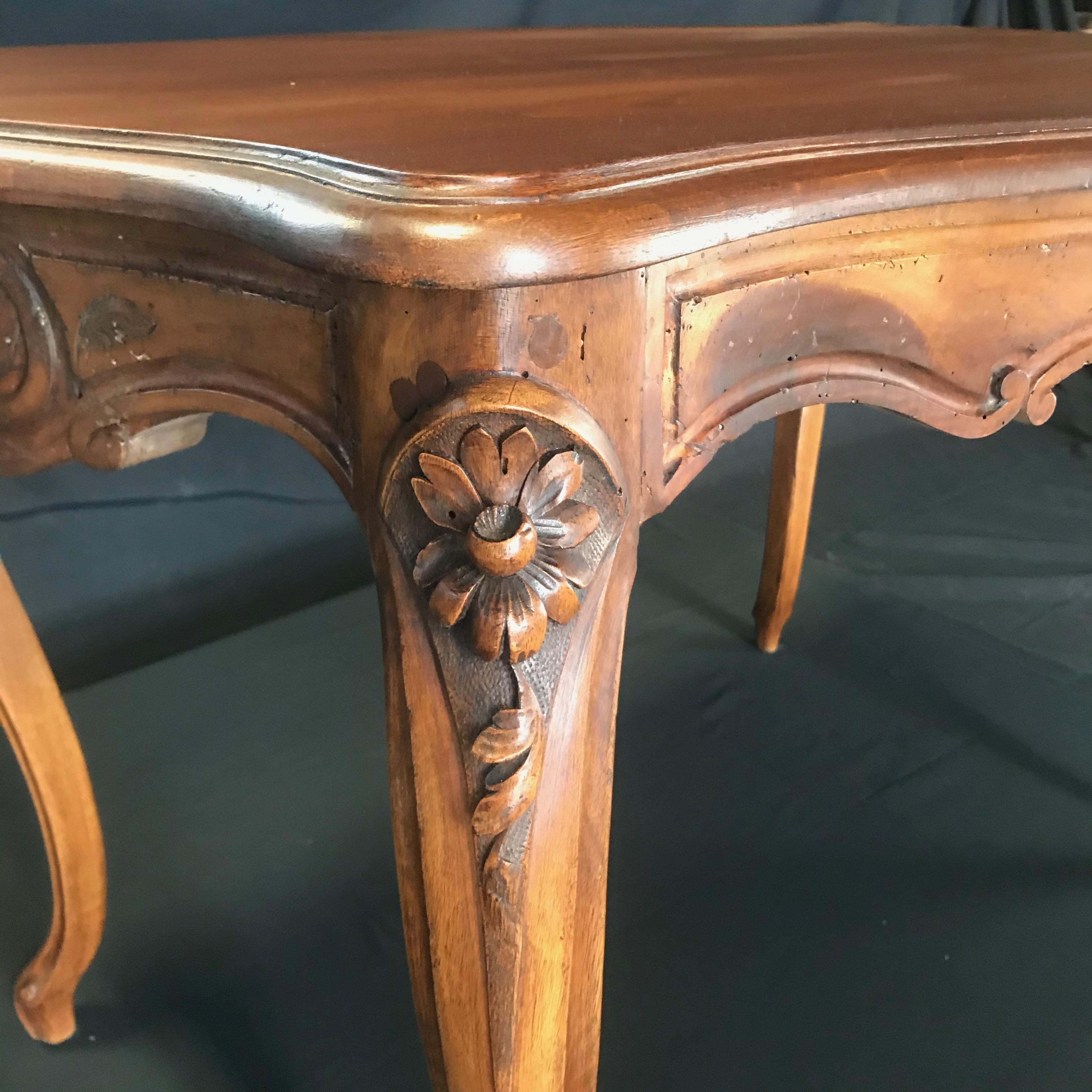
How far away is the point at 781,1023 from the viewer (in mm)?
716

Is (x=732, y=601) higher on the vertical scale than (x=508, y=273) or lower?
lower

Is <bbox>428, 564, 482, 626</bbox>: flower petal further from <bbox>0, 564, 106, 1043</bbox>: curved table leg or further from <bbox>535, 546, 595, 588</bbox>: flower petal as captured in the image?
<bbox>0, 564, 106, 1043</bbox>: curved table leg

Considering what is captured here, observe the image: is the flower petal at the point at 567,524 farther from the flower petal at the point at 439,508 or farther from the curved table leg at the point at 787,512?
the curved table leg at the point at 787,512

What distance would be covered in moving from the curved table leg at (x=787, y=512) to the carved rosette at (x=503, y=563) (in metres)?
0.67

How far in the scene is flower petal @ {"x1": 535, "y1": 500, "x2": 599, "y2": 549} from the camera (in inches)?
12.5

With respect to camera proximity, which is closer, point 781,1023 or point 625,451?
point 625,451

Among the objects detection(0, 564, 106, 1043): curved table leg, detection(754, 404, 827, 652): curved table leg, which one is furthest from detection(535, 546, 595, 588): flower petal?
detection(754, 404, 827, 652): curved table leg

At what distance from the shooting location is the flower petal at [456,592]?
32 centimetres

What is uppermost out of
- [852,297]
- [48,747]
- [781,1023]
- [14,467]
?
[852,297]

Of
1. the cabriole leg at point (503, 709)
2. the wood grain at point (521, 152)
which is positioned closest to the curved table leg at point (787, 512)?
the wood grain at point (521, 152)

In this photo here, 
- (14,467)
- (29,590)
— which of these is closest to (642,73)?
(14,467)

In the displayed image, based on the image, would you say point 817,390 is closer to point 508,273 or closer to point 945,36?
point 508,273

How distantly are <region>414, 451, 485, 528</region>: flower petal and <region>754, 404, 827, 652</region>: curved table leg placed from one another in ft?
2.27

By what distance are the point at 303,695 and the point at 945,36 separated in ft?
2.76
